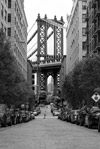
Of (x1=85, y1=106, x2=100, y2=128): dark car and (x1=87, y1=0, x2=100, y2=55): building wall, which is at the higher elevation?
(x1=87, y1=0, x2=100, y2=55): building wall

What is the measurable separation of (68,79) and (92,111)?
36.1 meters

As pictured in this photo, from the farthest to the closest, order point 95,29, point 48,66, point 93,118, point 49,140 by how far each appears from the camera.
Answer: point 48,66, point 95,29, point 93,118, point 49,140

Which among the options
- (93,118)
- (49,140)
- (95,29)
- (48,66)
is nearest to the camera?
(49,140)

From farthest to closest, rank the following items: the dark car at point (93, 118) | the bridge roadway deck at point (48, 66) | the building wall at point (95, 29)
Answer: the bridge roadway deck at point (48, 66) < the building wall at point (95, 29) < the dark car at point (93, 118)

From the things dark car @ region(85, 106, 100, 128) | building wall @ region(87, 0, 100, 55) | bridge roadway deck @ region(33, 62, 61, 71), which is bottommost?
dark car @ region(85, 106, 100, 128)

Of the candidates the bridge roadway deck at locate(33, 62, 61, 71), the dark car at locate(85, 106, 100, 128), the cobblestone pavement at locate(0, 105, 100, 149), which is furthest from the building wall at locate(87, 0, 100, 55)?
the bridge roadway deck at locate(33, 62, 61, 71)

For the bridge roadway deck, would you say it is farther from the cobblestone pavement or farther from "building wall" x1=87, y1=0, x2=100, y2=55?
the cobblestone pavement

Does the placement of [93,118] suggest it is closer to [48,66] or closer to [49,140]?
[49,140]

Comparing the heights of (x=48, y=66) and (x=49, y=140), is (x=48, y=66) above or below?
above

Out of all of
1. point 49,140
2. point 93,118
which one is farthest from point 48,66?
point 49,140

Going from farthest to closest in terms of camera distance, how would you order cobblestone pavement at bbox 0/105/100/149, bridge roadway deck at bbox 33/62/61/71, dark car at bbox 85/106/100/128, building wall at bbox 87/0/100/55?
bridge roadway deck at bbox 33/62/61/71 < building wall at bbox 87/0/100/55 < dark car at bbox 85/106/100/128 < cobblestone pavement at bbox 0/105/100/149

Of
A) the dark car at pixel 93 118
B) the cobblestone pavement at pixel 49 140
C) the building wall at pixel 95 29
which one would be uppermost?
the building wall at pixel 95 29

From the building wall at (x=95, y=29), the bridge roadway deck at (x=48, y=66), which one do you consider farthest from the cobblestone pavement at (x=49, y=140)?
the bridge roadway deck at (x=48, y=66)

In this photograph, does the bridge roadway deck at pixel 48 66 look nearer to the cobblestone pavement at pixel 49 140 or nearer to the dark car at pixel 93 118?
the dark car at pixel 93 118
